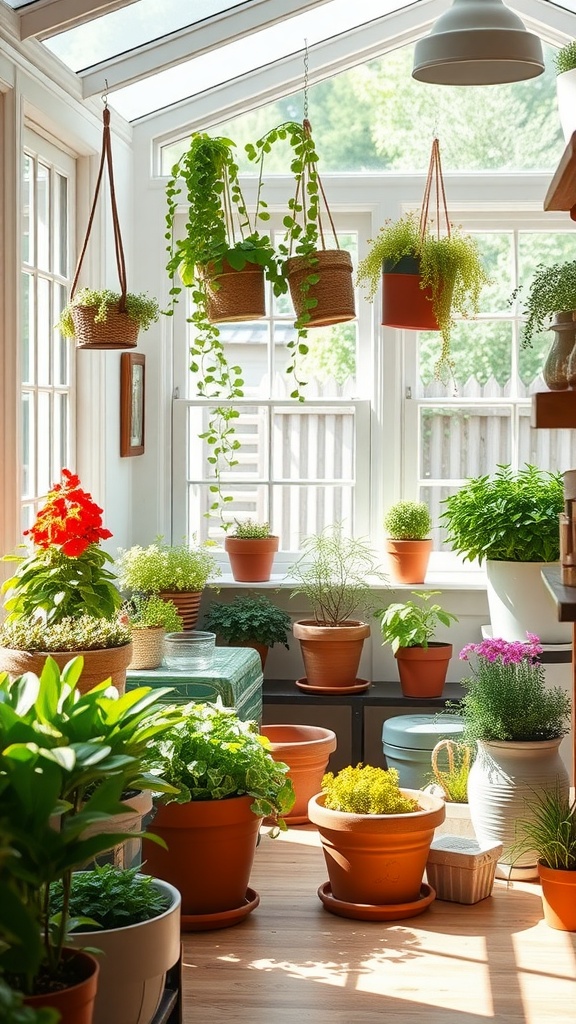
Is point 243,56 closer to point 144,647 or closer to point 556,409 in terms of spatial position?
point 144,647

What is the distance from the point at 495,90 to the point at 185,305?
5.31 ft

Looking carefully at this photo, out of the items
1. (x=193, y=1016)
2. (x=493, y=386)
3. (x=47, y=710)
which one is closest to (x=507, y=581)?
(x=493, y=386)

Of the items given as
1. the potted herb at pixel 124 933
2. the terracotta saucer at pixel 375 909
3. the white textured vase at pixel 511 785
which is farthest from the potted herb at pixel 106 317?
the potted herb at pixel 124 933

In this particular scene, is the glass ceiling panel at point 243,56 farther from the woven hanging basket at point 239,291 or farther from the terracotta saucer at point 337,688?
Result: the terracotta saucer at point 337,688

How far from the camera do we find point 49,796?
172 cm

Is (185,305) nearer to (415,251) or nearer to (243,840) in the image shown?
(415,251)

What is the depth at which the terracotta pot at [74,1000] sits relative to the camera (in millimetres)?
1714

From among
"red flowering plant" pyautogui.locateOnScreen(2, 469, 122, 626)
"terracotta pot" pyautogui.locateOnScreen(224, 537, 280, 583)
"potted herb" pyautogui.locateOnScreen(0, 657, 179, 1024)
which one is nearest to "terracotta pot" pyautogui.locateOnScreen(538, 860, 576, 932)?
"red flowering plant" pyautogui.locateOnScreen(2, 469, 122, 626)

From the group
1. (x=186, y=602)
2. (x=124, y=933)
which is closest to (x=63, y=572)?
(x=124, y=933)

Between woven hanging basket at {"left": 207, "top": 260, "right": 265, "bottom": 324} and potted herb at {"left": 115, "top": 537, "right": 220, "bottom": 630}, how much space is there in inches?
48.4

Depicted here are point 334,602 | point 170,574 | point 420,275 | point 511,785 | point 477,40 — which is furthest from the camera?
point 334,602

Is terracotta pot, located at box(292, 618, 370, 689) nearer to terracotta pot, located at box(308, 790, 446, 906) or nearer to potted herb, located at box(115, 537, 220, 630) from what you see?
potted herb, located at box(115, 537, 220, 630)

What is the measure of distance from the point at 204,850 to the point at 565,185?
206 centimetres

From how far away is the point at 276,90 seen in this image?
208 inches
